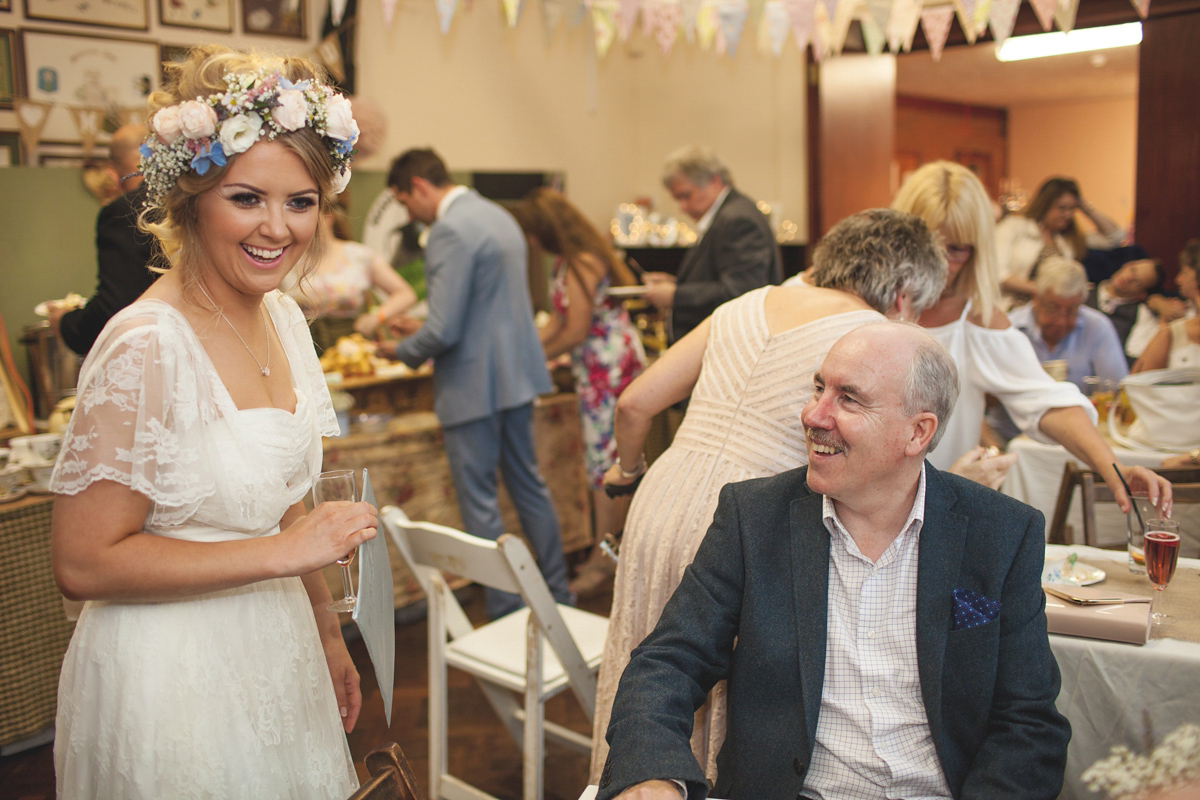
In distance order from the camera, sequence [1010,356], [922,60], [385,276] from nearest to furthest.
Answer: [1010,356] < [385,276] < [922,60]

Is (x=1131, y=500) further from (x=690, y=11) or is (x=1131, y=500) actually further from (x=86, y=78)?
(x=86, y=78)

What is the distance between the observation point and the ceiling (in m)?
8.62

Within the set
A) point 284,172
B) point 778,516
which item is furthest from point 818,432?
point 284,172

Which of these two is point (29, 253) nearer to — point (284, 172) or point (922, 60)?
point (284, 172)

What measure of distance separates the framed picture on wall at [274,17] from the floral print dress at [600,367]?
281 cm

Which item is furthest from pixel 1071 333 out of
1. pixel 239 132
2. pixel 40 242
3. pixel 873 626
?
pixel 40 242

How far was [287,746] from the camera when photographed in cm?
134

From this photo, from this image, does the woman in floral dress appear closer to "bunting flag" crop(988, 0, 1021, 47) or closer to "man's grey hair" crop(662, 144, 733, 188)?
"man's grey hair" crop(662, 144, 733, 188)

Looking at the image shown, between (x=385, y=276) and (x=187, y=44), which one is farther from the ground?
(x=187, y=44)

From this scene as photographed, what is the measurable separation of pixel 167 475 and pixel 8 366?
9.92 ft

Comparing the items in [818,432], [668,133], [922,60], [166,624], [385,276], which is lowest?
[166,624]

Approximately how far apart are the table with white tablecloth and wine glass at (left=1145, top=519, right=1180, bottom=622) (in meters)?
0.99

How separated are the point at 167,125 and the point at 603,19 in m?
4.94

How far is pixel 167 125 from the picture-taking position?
4.07 feet
